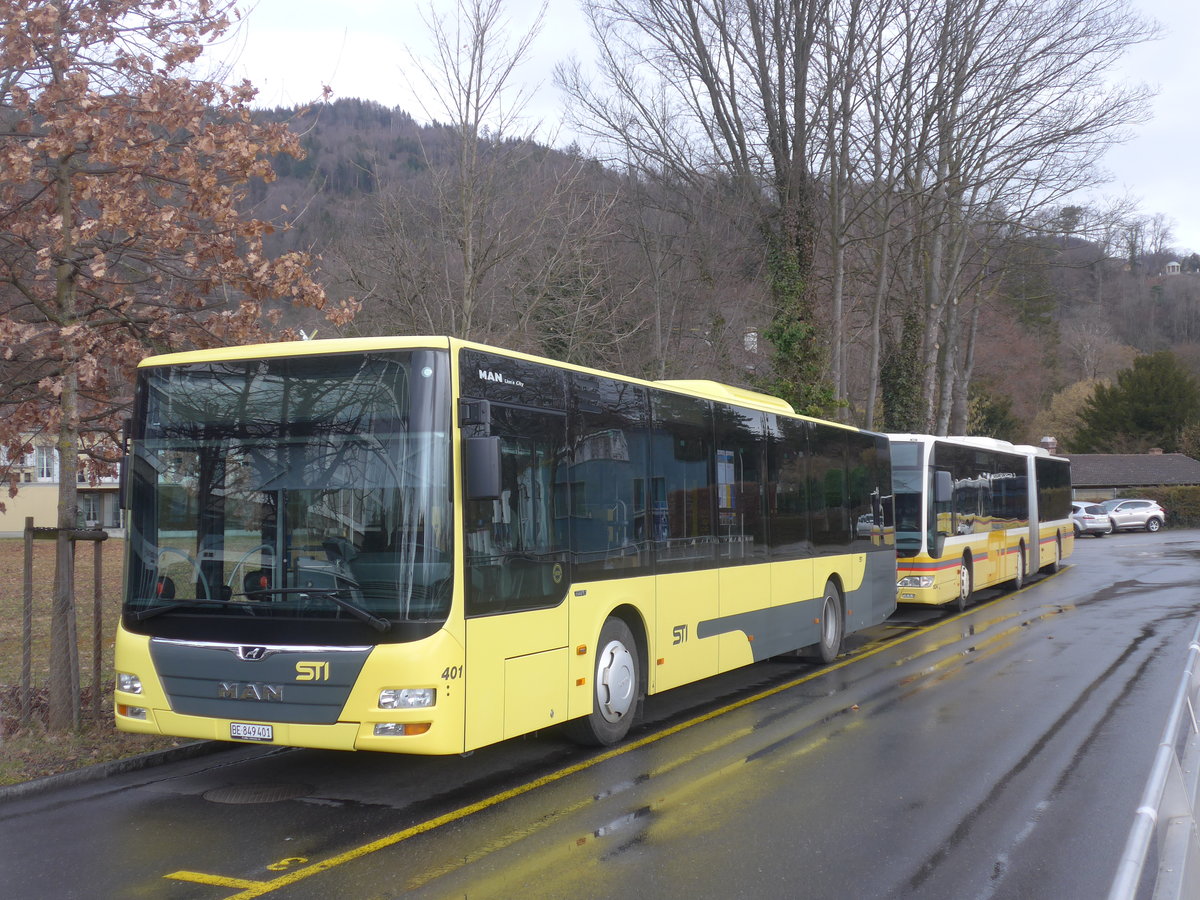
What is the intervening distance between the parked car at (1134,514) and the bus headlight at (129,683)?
57.5m

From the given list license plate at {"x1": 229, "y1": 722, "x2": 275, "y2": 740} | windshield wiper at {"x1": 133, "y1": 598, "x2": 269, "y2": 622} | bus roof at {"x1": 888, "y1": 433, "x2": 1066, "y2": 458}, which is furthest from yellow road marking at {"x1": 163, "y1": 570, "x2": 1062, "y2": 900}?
bus roof at {"x1": 888, "y1": 433, "x2": 1066, "y2": 458}

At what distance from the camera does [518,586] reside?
Answer: 7.75 metres

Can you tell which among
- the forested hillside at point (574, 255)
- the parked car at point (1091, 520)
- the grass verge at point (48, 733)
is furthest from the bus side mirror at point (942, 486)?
the parked car at point (1091, 520)

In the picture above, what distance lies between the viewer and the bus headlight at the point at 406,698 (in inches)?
270

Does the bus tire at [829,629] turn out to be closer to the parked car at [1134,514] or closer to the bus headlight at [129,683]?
the bus headlight at [129,683]

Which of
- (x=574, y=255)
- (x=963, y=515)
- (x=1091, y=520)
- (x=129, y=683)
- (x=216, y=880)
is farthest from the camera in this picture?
(x=1091, y=520)

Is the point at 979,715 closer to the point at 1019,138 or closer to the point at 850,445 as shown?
the point at 850,445

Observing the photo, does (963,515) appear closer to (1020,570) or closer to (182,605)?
(1020,570)

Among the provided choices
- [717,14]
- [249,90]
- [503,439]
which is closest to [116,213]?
[249,90]

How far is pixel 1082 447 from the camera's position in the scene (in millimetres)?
81312

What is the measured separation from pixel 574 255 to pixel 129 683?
37.3 feet

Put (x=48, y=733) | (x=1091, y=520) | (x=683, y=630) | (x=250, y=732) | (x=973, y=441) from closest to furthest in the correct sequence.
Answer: (x=250, y=732) → (x=48, y=733) → (x=683, y=630) → (x=973, y=441) → (x=1091, y=520)

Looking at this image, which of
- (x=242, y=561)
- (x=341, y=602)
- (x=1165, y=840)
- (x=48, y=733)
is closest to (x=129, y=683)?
(x=242, y=561)

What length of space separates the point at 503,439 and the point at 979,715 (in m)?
5.44
